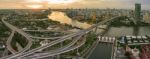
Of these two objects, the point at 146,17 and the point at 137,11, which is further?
the point at 137,11

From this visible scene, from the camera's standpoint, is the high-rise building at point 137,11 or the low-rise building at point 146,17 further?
the high-rise building at point 137,11

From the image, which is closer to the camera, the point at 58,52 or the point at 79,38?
the point at 58,52

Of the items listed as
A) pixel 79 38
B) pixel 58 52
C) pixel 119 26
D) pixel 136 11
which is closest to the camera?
pixel 58 52

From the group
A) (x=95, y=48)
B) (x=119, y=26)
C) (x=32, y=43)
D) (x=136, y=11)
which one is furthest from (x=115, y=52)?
(x=136, y=11)

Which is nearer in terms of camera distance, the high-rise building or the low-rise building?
the low-rise building

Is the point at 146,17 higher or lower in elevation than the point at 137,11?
lower

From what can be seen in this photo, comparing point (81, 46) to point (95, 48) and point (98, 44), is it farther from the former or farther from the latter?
point (98, 44)

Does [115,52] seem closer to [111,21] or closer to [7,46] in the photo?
[7,46]

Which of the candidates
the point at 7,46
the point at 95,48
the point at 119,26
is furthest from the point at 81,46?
the point at 119,26

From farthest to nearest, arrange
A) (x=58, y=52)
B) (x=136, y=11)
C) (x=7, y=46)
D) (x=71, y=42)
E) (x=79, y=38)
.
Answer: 1. (x=136, y=11)
2. (x=79, y=38)
3. (x=71, y=42)
4. (x=7, y=46)
5. (x=58, y=52)
